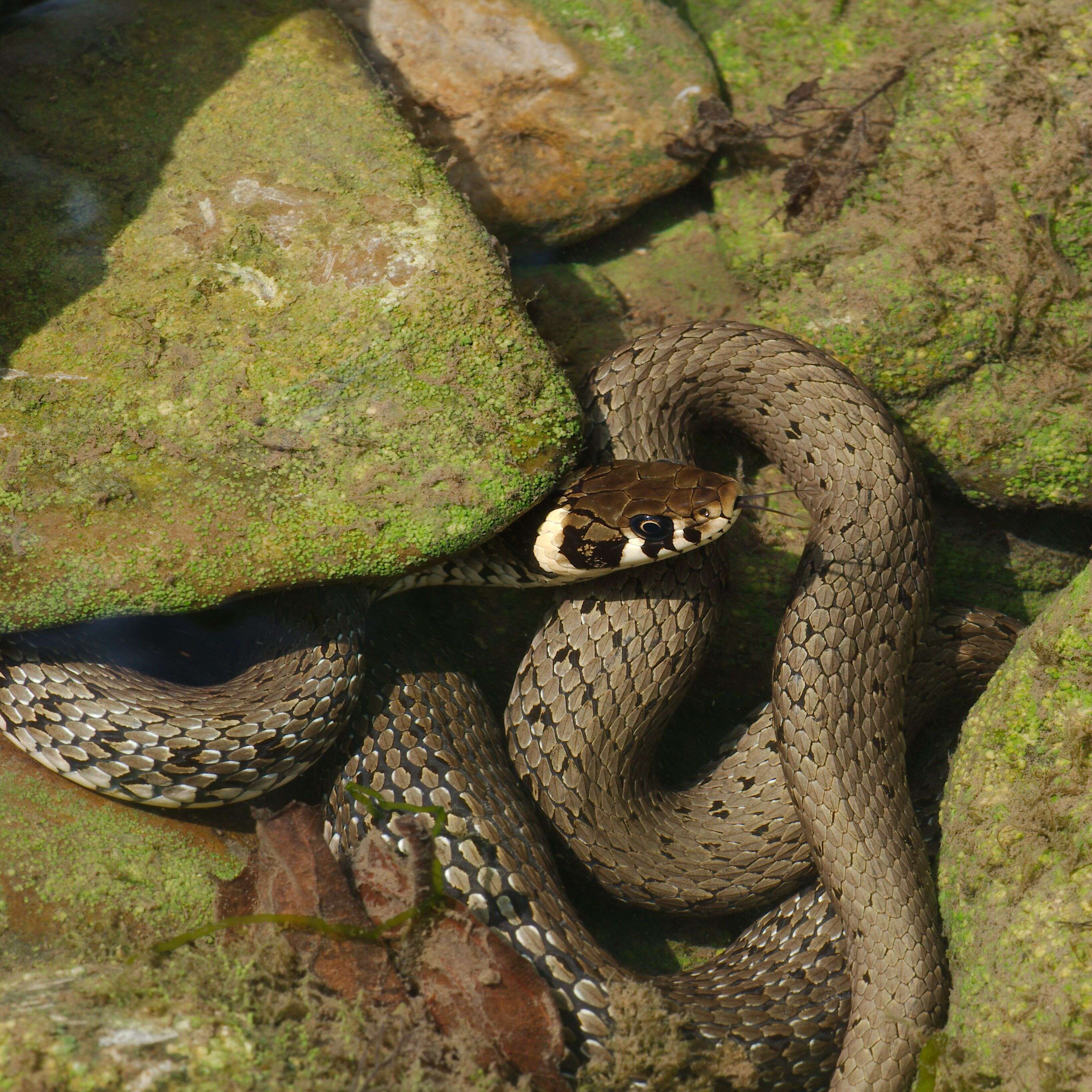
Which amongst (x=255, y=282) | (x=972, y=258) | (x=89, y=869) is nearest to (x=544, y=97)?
(x=255, y=282)

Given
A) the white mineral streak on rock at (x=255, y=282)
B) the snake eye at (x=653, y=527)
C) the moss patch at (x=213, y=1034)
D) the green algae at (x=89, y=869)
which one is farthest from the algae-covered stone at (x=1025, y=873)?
the white mineral streak on rock at (x=255, y=282)

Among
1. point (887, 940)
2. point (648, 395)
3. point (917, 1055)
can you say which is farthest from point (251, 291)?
point (917, 1055)

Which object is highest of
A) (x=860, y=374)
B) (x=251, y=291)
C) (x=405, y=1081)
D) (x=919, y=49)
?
(x=919, y=49)

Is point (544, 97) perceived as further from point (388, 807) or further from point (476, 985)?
point (476, 985)

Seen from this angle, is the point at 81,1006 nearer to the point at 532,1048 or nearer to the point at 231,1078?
the point at 231,1078

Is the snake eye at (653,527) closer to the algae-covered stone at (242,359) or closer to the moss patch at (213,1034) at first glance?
the algae-covered stone at (242,359)

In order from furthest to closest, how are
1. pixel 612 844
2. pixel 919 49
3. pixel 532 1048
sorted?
pixel 919 49, pixel 612 844, pixel 532 1048
